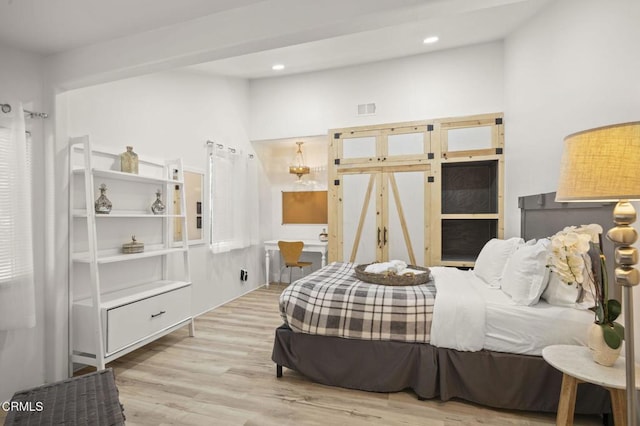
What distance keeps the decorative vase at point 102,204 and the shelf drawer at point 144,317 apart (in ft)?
2.62

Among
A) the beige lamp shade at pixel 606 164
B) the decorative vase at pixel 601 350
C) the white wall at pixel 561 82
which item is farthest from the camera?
the white wall at pixel 561 82

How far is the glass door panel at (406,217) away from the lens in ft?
13.7

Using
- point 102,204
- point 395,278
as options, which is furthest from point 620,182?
point 102,204

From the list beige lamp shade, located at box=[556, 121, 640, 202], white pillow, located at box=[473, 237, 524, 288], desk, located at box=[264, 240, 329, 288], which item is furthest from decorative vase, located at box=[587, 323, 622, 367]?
desk, located at box=[264, 240, 329, 288]

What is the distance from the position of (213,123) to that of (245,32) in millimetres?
2712

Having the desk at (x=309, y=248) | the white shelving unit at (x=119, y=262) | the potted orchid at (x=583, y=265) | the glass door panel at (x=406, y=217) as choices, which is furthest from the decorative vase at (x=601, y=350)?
the desk at (x=309, y=248)

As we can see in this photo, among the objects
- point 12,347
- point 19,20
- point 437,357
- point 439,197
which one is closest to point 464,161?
point 439,197

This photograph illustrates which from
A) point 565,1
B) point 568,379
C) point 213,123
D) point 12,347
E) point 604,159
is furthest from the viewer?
point 213,123

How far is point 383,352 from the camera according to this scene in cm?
223

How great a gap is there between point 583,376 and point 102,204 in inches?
131

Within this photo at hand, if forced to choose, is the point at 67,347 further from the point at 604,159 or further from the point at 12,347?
the point at 604,159

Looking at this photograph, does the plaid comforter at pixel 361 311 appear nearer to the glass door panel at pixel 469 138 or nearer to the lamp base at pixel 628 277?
the lamp base at pixel 628 277

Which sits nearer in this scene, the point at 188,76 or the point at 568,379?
the point at 568,379

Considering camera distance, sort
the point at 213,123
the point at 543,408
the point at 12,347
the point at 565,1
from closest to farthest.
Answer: the point at 543,408 → the point at 12,347 → the point at 565,1 → the point at 213,123
